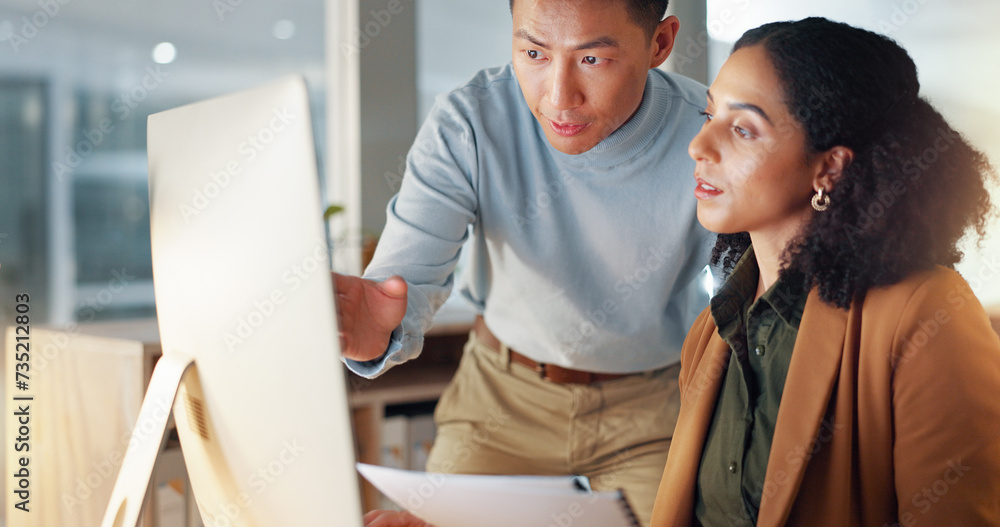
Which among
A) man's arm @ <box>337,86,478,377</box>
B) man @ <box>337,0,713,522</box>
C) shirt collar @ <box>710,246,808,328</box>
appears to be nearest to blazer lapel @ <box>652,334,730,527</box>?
shirt collar @ <box>710,246,808,328</box>

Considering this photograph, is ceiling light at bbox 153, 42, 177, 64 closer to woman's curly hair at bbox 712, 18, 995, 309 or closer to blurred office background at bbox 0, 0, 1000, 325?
blurred office background at bbox 0, 0, 1000, 325

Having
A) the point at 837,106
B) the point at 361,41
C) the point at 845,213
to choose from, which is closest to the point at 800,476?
the point at 845,213

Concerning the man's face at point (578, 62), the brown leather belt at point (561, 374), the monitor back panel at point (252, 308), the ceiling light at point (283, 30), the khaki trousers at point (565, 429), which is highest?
the ceiling light at point (283, 30)

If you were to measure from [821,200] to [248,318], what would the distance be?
0.64 meters

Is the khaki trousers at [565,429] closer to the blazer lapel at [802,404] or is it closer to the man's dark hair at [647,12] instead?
the blazer lapel at [802,404]

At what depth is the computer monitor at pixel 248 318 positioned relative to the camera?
0.49 meters

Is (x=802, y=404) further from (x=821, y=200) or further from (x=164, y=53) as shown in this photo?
(x=164, y=53)

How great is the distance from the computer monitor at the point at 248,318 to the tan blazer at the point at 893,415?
0.56m

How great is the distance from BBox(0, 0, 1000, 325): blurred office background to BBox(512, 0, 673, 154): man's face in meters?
1.27

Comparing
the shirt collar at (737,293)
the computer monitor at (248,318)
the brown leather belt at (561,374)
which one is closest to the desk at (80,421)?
the brown leather belt at (561,374)

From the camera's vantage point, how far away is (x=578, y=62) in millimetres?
1046

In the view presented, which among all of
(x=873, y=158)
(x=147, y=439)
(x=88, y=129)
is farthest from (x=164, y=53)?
(x=873, y=158)

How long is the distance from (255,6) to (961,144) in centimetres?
277

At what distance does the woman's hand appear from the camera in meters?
1.05
